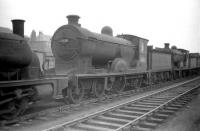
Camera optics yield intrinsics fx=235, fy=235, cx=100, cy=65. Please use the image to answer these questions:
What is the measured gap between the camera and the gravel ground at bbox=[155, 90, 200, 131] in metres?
6.41

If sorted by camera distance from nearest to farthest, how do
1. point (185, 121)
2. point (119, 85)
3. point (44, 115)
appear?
point (185, 121), point (44, 115), point (119, 85)

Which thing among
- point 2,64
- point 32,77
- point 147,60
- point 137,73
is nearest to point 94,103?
point 32,77

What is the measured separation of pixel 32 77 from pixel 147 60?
10947 mm

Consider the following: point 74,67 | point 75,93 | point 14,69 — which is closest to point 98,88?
point 74,67

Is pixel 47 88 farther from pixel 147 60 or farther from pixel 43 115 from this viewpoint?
pixel 147 60

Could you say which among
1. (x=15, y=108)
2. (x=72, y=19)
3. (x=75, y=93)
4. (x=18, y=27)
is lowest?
(x=15, y=108)

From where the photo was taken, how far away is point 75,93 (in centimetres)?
939

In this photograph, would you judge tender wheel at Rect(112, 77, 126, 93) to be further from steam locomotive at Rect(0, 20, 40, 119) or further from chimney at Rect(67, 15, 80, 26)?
steam locomotive at Rect(0, 20, 40, 119)

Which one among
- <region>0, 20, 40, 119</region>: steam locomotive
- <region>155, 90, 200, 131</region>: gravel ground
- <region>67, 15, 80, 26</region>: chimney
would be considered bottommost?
<region>155, 90, 200, 131</region>: gravel ground

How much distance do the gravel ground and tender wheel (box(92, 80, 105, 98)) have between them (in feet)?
12.6

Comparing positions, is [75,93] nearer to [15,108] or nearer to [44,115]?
[44,115]

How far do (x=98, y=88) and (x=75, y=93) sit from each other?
2090 mm

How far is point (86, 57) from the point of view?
10.6 meters

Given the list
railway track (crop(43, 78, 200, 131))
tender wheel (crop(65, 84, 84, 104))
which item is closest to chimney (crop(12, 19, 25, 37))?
tender wheel (crop(65, 84, 84, 104))
